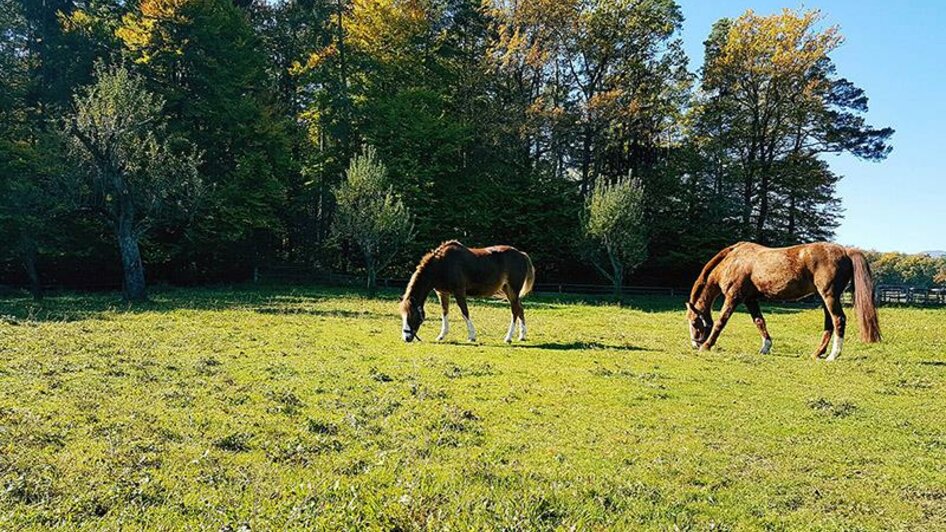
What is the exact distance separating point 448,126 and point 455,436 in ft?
109

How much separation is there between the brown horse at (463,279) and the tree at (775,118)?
2932cm

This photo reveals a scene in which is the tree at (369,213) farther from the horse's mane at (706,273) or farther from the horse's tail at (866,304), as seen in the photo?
the horse's tail at (866,304)

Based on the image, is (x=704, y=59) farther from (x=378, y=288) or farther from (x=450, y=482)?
(x=450, y=482)

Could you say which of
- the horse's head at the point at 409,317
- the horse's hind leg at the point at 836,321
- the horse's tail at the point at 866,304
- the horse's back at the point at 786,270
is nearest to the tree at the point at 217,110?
Answer: the horse's head at the point at 409,317

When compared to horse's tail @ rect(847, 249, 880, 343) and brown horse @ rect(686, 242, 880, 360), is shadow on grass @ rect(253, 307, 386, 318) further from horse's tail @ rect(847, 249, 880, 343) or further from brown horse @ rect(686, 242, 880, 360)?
horse's tail @ rect(847, 249, 880, 343)

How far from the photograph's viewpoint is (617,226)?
32312 mm

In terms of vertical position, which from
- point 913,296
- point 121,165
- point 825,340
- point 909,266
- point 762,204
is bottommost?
point 825,340

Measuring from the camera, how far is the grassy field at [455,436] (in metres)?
4.69

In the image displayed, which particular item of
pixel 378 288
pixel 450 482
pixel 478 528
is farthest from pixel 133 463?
pixel 378 288

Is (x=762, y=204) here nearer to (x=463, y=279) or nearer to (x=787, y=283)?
(x=787, y=283)

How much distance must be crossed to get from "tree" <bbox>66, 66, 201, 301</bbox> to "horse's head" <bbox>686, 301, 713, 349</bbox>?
19.6 metres

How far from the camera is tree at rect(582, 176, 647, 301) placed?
105ft

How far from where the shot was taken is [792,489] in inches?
211

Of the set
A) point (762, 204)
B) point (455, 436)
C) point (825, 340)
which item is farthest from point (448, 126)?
point (455, 436)
